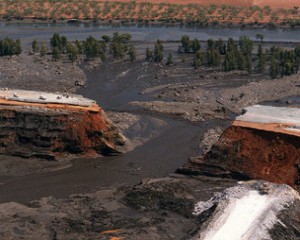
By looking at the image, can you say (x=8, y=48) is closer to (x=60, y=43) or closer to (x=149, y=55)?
(x=60, y=43)

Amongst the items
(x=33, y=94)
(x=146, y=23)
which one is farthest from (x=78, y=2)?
(x=33, y=94)

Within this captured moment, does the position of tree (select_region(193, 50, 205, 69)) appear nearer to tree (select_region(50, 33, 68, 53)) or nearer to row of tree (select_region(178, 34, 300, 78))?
row of tree (select_region(178, 34, 300, 78))

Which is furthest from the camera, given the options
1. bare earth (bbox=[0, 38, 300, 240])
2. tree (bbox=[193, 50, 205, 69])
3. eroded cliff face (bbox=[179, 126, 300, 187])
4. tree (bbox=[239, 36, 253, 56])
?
tree (bbox=[239, 36, 253, 56])

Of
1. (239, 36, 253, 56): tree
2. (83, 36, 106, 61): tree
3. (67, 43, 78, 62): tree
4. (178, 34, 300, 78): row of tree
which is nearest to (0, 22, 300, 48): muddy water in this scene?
(239, 36, 253, 56): tree

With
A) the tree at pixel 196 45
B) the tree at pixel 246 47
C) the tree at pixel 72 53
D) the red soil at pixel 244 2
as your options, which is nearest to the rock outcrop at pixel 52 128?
the tree at pixel 72 53

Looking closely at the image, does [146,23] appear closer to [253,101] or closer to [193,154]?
[253,101]

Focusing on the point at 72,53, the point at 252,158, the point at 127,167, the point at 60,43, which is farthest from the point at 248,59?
the point at 252,158

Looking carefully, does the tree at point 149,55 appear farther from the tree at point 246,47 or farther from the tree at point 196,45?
the tree at point 246,47
